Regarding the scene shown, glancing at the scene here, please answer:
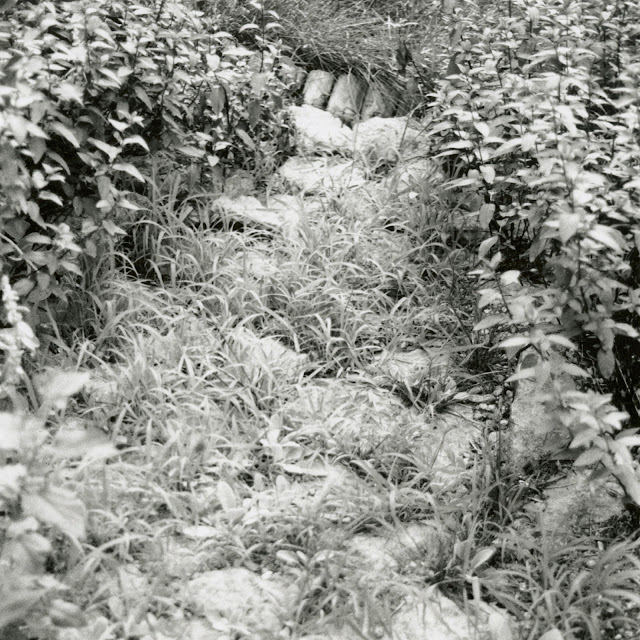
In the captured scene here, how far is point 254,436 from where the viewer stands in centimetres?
291

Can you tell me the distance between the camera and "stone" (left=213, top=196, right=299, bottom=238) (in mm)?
3811

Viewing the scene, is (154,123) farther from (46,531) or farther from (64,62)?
(46,531)

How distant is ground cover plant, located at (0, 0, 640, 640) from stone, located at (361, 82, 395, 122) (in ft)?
2.36

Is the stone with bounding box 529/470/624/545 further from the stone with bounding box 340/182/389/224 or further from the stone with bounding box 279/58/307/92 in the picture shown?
the stone with bounding box 279/58/307/92

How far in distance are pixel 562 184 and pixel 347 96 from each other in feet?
8.32

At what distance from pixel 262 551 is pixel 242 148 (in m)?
2.17

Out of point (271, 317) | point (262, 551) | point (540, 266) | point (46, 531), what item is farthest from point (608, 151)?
point (46, 531)

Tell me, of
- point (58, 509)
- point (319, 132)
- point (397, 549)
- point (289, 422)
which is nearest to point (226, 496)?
point (289, 422)

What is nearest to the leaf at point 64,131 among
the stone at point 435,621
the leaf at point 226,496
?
the leaf at point 226,496

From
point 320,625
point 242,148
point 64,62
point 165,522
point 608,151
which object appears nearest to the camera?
→ point 320,625

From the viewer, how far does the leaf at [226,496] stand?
2619 millimetres

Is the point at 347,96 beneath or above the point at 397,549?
above

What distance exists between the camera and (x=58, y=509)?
5.63ft

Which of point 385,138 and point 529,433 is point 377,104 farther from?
point 529,433
